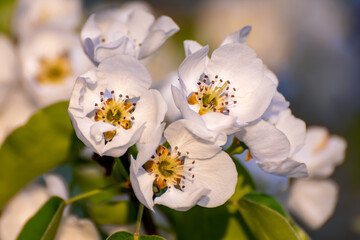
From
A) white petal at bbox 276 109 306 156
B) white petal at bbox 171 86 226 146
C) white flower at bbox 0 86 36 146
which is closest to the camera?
white petal at bbox 171 86 226 146

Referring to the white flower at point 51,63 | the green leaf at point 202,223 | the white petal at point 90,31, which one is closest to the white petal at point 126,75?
the white petal at point 90,31

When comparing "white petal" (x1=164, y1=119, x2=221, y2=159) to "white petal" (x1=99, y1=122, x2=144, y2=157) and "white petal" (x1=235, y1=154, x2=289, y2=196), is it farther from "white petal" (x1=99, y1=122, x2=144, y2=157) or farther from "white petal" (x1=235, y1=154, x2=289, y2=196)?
"white petal" (x1=235, y1=154, x2=289, y2=196)

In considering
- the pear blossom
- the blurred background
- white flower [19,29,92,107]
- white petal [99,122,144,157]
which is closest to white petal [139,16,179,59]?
white petal [99,122,144,157]

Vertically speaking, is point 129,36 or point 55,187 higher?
point 129,36

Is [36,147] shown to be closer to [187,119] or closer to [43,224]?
[43,224]

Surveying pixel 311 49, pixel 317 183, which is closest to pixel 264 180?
pixel 317 183

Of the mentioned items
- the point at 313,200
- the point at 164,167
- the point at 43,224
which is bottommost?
the point at 313,200

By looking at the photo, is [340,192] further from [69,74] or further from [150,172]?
[150,172]

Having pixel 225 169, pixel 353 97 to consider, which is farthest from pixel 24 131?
pixel 353 97
